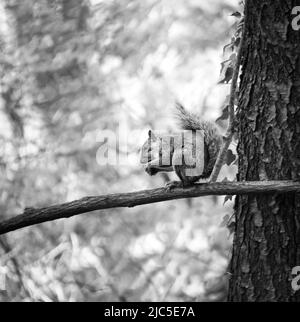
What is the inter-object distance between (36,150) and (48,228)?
1.51ft

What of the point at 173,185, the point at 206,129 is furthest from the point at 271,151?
the point at 173,185

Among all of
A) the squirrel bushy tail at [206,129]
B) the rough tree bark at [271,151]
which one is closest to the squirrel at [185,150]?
the squirrel bushy tail at [206,129]

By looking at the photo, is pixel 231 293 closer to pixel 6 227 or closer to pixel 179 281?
pixel 6 227

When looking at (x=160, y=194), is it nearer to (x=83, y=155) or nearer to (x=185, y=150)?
(x=185, y=150)

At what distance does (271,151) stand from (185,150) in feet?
0.87

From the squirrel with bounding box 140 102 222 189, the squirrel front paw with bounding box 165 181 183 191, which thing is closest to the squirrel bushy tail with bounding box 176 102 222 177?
the squirrel with bounding box 140 102 222 189

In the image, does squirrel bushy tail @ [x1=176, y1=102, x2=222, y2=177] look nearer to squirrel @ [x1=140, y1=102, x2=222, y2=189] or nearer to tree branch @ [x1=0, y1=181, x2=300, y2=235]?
squirrel @ [x1=140, y1=102, x2=222, y2=189]

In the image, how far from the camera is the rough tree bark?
1.55 metres

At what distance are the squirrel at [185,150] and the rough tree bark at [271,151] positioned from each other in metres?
0.12

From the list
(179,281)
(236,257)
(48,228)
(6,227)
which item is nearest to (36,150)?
(48,228)

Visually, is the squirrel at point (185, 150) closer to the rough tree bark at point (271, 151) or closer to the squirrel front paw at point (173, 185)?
the squirrel front paw at point (173, 185)

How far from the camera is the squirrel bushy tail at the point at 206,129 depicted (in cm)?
162

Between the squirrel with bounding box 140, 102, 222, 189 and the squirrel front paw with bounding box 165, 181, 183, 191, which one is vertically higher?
the squirrel with bounding box 140, 102, 222, 189

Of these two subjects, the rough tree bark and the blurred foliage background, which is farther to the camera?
the blurred foliage background
